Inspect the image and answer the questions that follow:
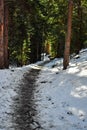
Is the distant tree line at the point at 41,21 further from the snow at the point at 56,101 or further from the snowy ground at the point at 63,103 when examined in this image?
the snowy ground at the point at 63,103

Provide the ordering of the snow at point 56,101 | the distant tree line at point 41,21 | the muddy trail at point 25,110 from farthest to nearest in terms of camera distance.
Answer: the distant tree line at point 41,21 < the snow at point 56,101 < the muddy trail at point 25,110

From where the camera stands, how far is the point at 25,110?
13.0 meters

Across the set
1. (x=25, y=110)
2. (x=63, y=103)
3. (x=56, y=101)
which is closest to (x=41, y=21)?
(x=56, y=101)

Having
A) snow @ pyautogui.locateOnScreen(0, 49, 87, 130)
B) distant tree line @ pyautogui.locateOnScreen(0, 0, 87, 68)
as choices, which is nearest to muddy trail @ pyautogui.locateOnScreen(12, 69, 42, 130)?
snow @ pyautogui.locateOnScreen(0, 49, 87, 130)

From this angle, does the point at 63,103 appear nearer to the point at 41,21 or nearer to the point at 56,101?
the point at 56,101

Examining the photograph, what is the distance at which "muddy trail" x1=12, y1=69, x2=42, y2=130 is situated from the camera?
11.0 meters

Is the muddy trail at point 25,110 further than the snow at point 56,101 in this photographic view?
No

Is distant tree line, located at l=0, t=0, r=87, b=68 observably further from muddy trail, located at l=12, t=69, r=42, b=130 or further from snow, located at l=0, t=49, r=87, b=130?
muddy trail, located at l=12, t=69, r=42, b=130

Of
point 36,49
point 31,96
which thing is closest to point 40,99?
point 31,96

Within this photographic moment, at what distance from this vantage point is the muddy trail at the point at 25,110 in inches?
433

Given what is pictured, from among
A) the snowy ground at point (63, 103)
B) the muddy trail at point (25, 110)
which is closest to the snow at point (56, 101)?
the snowy ground at point (63, 103)

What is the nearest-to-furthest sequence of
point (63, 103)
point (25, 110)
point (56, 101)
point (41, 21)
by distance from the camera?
point (25, 110) < point (63, 103) < point (56, 101) < point (41, 21)

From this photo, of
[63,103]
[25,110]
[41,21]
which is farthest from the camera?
[41,21]

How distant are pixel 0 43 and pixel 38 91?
27.0 ft
